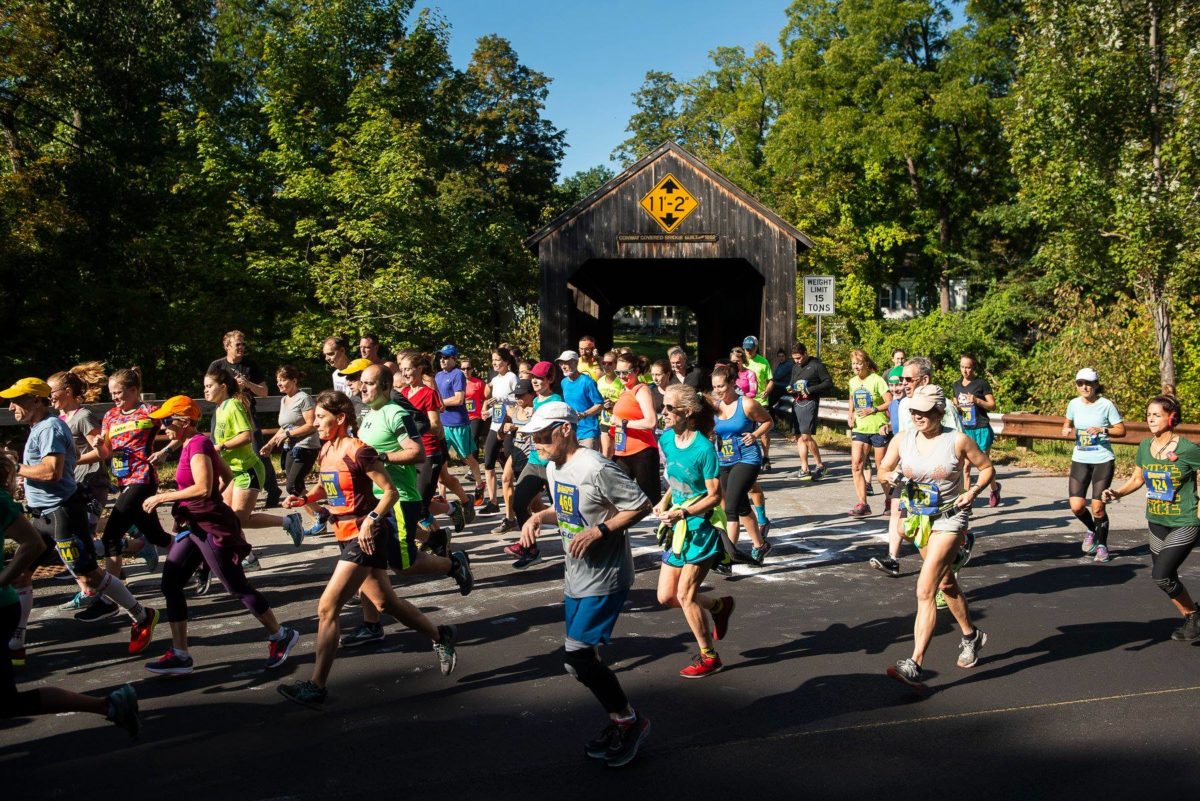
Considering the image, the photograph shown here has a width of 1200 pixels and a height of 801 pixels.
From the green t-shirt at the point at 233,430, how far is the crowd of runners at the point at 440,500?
19mm

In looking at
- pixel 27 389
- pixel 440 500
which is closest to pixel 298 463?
A: pixel 440 500

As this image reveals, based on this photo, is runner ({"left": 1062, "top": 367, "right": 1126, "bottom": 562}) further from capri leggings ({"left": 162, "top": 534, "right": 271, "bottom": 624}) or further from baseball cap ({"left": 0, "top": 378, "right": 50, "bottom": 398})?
baseball cap ({"left": 0, "top": 378, "right": 50, "bottom": 398})

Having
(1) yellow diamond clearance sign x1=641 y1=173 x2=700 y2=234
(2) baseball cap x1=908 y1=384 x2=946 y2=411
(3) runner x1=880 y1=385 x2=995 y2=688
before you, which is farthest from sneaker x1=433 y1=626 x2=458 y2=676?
(1) yellow diamond clearance sign x1=641 y1=173 x2=700 y2=234

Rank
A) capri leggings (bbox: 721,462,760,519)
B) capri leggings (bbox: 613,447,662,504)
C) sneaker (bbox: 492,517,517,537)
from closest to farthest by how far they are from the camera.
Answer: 1. capri leggings (bbox: 721,462,760,519)
2. capri leggings (bbox: 613,447,662,504)
3. sneaker (bbox: 492,517,517,537)

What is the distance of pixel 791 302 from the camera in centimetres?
1959

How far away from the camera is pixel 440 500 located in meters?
10.2

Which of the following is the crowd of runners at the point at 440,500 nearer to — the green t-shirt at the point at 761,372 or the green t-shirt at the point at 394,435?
the green t-shirt at the point at 394,435

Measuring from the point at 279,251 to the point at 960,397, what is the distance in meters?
21.6

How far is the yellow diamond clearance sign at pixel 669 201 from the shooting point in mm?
19312

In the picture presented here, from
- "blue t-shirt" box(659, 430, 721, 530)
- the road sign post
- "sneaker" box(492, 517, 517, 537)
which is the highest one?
the road sign post

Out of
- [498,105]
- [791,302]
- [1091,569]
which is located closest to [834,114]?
[498,105]

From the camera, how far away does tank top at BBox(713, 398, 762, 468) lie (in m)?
8.52

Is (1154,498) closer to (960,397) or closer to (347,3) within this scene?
(960,397)

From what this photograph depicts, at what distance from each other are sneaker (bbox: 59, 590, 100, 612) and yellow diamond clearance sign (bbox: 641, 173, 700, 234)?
13.7 m
